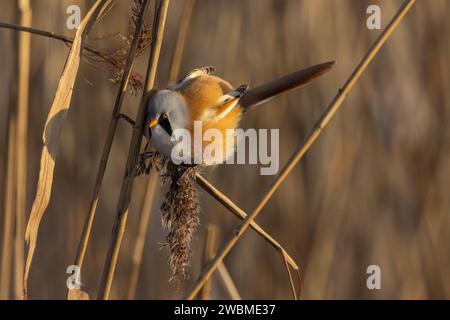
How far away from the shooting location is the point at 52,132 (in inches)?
46.1

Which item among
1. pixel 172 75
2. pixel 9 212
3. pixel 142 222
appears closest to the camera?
pixel 9 212

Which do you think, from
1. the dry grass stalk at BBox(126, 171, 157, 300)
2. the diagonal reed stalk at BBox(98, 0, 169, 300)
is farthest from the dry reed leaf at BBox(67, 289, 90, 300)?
the dry grass stalk at BBox(126, 171, 157, 300)

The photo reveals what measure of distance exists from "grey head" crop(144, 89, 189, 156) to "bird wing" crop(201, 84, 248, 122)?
0.12 metres

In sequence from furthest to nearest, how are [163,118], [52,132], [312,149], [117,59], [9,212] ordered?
[312,149] < [9,212] < [163,118] < [117,59] < [52,132]

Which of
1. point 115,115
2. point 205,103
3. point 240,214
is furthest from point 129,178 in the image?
point 205,103

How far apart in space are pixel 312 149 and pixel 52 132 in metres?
1.36

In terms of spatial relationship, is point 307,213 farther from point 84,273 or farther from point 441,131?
point 84,273

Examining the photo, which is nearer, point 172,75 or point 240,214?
→ point 240,214

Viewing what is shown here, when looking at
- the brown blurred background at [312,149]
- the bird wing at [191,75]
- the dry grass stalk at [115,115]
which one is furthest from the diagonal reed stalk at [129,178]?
the brown blurred background at [312,149]

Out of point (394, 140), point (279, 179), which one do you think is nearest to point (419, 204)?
point (394, 140)

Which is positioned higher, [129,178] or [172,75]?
[172,75]

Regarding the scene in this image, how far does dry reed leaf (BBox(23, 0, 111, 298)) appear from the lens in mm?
1139

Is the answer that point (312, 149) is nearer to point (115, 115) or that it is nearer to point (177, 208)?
point (177, 208)

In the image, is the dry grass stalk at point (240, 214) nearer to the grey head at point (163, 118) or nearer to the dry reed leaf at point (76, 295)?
the grey head at point (163, 118)
